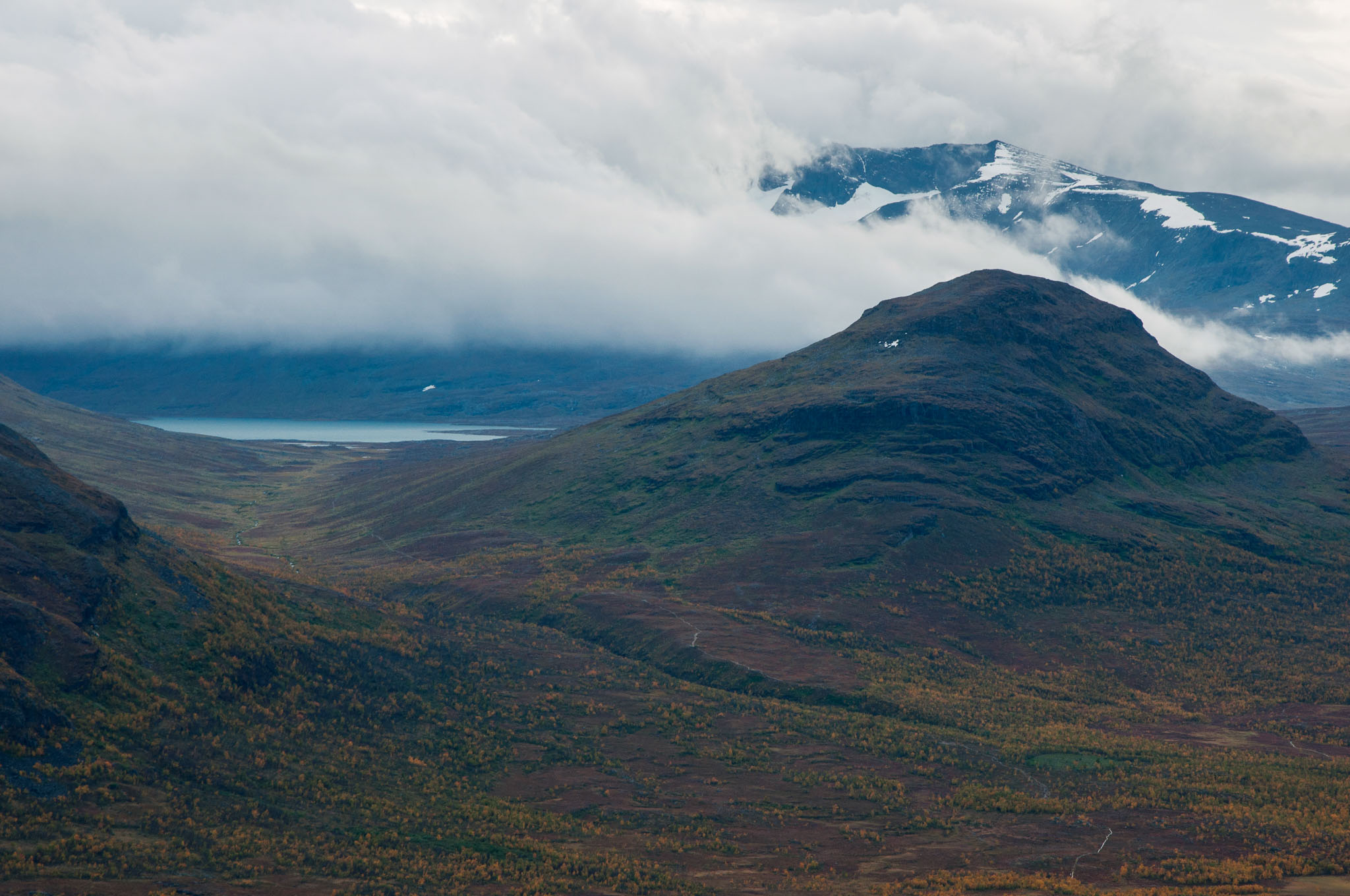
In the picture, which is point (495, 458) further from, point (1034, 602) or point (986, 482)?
point (1034, 602)

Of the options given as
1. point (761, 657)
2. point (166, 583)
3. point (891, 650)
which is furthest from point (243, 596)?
point (891, 650)

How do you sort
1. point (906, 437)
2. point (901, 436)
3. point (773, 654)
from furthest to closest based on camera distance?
point (901, 436)
point (906, 437)
point (773, 654)

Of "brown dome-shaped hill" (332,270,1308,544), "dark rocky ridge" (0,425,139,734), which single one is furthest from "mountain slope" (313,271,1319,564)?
"dark rocky ridge" (0,425,139,734)

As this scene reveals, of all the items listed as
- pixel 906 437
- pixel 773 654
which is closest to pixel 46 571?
pixel 773 654

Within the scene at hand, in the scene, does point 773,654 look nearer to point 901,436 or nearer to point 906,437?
point 906,437

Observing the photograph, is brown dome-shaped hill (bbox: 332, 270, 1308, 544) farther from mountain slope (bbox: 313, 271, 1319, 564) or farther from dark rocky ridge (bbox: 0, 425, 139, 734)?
dark rocky ridge (bbox: 0, 425, 139, 734)

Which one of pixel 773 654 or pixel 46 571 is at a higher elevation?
pixel 46 571

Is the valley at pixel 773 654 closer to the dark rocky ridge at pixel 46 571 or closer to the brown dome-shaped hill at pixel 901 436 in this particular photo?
the dark rocky ridge at pixel 46 571

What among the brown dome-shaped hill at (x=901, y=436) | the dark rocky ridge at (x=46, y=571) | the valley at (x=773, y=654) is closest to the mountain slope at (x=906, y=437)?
the brown dome-shaped hill at (x=901, y=436)
